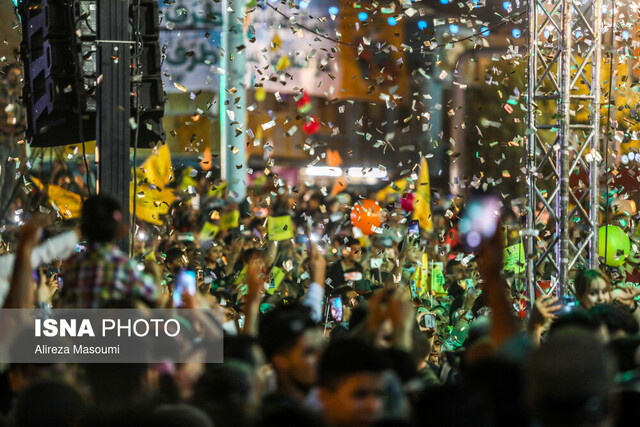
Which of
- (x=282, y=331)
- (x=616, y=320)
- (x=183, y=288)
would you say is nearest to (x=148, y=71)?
(x=183, y=288)

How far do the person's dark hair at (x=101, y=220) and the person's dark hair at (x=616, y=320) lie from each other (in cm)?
218

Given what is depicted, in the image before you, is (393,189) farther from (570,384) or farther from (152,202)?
(570,384)

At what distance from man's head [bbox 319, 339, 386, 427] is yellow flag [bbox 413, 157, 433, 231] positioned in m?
8.68

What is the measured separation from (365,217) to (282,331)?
7.87 meters

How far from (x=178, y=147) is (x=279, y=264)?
870 centimetres

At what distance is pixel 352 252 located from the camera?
10352mm

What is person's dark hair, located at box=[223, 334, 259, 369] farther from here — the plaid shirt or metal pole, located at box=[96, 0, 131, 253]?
metal pole, located at box=[96, 0, 131, 253]

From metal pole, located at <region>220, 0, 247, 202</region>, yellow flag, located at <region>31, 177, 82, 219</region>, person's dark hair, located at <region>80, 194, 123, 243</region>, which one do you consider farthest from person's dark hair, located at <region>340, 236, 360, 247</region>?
person's dark hair, located at <region>80, 194, 123, 243</region>

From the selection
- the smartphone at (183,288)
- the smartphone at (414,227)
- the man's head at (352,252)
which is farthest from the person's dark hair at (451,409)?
the smartphone at (414,227)

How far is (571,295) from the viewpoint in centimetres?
883

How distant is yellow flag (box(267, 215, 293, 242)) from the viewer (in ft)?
29.6

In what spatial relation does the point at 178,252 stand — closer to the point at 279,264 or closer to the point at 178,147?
the point at 279,264

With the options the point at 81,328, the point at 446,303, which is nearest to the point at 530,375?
the point at 81,328

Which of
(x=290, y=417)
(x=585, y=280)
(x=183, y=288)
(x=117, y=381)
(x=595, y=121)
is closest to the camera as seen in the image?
(x=290, y=417)
